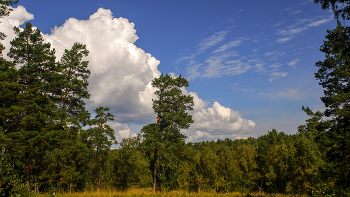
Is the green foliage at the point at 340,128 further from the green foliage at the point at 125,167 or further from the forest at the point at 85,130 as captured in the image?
the green foliage at the point at 125,167

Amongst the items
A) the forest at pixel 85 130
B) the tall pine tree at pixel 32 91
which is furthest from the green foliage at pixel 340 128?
the tall pine tree at pixel 32 91

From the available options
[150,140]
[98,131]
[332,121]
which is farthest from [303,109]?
[98,131]

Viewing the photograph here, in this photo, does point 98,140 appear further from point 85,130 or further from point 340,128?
point 340,128

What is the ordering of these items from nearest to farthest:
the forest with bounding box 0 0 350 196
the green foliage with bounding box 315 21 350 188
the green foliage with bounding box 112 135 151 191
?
the green foliage with bounding box 315 21 350 188 < the forest with bounding box 0 0 350 196 < the green foliage with bounding box 112 135 151 191

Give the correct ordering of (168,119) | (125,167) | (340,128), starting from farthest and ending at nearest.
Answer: (125,167) < (168,119) < (340,128)

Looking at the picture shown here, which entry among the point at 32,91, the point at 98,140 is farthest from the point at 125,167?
the point at 32,91

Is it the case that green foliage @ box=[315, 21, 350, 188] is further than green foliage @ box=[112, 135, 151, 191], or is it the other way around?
green foliage @ box=[112, 135, 151, 191]

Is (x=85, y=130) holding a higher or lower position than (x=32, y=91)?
lower

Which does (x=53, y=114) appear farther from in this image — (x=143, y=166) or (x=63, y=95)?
(x=143, y=166)

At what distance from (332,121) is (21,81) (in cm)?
2832

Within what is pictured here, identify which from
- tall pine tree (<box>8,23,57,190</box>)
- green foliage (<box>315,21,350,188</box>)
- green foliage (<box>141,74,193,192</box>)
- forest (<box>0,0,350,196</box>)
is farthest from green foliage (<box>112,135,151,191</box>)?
green foliage (<box>315,21,350,188</box>)

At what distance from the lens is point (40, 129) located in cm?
1911

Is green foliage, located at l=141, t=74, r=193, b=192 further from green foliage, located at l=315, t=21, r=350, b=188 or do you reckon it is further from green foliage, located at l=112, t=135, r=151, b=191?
green foliage, located at l=315, t=21, r=350, b=188

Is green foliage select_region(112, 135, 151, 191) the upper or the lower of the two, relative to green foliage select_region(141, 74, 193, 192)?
lower
